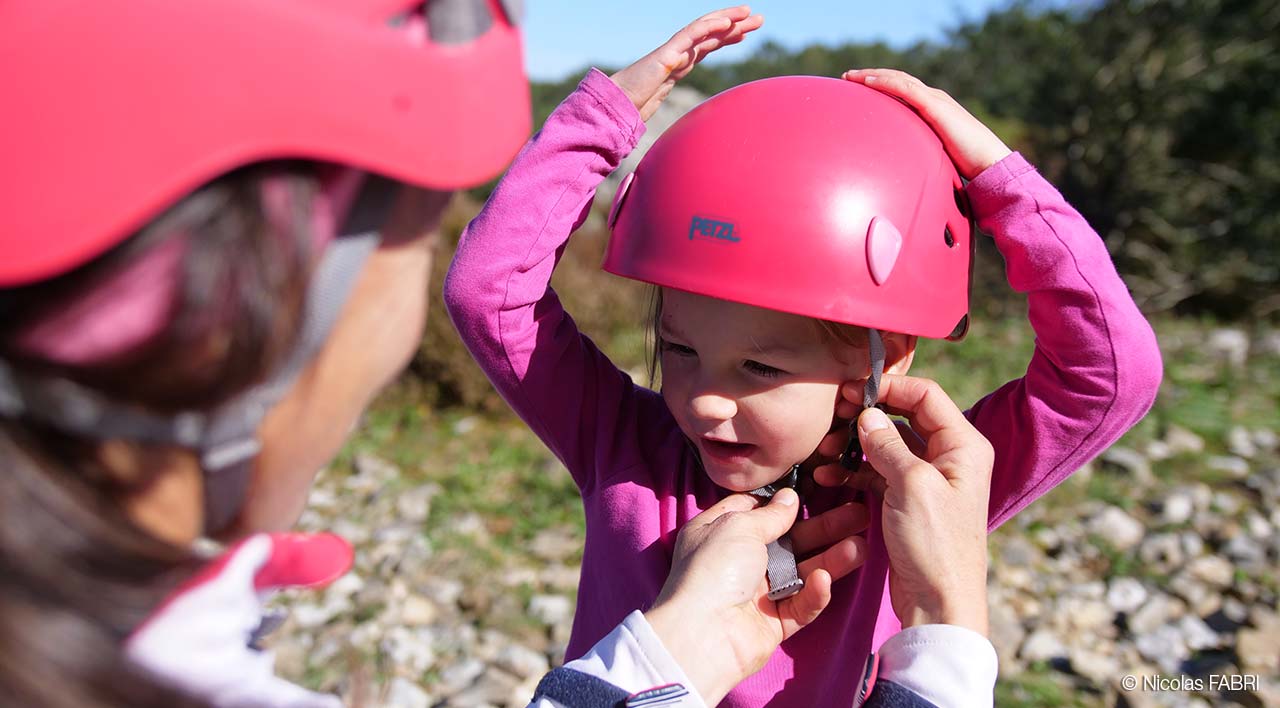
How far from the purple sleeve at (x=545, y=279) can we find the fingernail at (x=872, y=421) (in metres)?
0.53

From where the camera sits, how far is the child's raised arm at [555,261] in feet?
6.48

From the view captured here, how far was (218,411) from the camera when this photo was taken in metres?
1.04

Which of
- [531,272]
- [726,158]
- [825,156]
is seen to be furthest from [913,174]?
[531,272]

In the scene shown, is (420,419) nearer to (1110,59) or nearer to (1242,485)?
(1242,485)

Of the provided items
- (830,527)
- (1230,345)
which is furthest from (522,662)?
(1230,345)

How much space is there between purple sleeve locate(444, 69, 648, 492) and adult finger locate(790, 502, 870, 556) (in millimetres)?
420

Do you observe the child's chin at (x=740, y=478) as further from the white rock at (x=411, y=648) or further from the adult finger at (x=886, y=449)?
the white rock at (x=411, y=648)

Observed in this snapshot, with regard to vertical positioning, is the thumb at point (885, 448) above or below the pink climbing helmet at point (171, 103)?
below

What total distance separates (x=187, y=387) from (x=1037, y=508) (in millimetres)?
5197

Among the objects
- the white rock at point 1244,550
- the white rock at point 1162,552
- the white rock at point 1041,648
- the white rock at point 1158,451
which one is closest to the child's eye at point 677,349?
the white rock at point 1041,648

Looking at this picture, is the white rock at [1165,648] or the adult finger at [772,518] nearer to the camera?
the adult finger at [772,518]

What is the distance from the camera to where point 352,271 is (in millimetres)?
1102

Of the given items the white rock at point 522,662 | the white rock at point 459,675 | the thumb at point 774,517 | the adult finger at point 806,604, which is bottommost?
the white rock at point 522,662

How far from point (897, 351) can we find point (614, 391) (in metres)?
0.64
